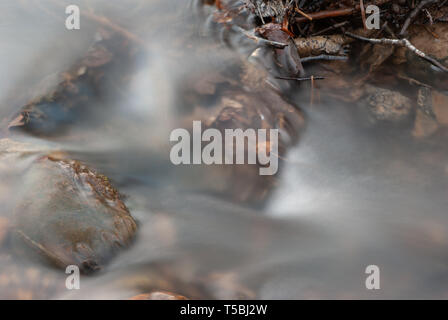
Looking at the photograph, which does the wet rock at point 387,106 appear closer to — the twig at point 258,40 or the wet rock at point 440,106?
the wet rock at point 440,106

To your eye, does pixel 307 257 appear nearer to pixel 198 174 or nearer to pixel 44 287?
pixel 198 174

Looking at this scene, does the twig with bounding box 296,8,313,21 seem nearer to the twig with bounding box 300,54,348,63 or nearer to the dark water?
the twig with bounding box 300,54,348,63

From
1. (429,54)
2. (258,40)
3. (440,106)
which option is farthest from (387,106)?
(258,40)

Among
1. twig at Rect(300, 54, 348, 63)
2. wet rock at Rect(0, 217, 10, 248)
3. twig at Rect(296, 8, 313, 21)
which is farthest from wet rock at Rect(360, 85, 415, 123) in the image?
wet rock at Rect(0, 217, 10, 248)

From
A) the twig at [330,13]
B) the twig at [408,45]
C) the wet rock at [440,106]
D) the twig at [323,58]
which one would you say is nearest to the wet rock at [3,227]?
the twig at [323,58]

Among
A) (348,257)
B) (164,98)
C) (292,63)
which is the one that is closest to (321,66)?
(292,63)

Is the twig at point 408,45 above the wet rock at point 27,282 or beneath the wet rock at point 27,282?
above
